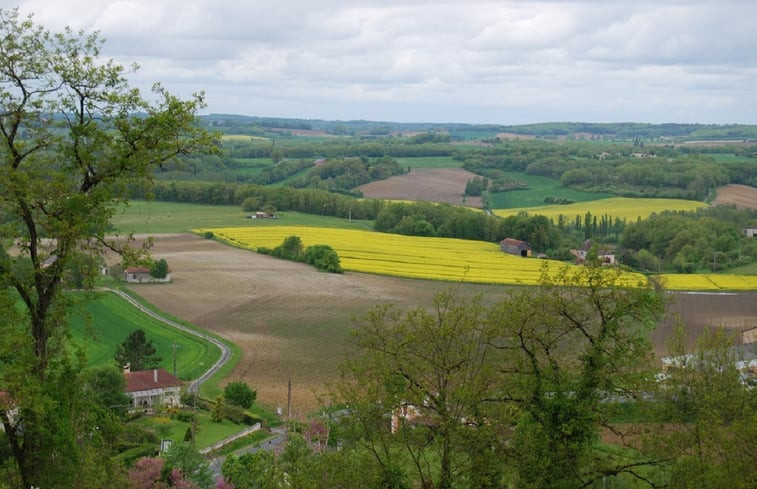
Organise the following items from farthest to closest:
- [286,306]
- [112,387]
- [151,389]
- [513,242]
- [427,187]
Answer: [427,187] < [513,242] < [286,306] < [151,389] < [112,387]

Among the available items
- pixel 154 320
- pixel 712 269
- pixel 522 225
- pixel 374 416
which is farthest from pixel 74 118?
pixel 522 225

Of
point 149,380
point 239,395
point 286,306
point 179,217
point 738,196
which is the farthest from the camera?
point 738,196

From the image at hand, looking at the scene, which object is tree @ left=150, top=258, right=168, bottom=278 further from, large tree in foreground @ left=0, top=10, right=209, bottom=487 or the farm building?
large tree in foreground @ left=0, top=10, right=209, bottom=487

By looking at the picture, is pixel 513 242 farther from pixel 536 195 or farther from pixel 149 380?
pixel 149 380

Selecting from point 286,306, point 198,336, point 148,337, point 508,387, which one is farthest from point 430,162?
point 508,387

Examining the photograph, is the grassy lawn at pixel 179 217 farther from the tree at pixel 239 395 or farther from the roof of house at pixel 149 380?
the tree at pixel 239 395

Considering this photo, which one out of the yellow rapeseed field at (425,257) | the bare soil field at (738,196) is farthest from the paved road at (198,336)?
the bare soil field at (738,196)
